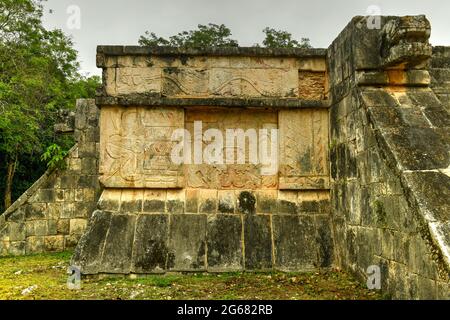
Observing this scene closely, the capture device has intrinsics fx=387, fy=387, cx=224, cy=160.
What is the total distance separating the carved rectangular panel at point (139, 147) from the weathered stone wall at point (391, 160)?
7.17ft

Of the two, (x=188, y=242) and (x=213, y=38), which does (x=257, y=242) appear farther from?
(x=213, y=38)

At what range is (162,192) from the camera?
5.25m

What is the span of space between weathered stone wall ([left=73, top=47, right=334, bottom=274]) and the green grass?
1.59 feet

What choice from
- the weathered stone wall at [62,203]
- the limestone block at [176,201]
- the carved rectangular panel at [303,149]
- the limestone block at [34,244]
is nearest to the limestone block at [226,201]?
the limestone block at [176,201]

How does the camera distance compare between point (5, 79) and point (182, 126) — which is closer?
point (182, 126)

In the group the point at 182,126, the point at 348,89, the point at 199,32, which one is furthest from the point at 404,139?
the point at 199,32

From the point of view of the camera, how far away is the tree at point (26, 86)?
13.4 m

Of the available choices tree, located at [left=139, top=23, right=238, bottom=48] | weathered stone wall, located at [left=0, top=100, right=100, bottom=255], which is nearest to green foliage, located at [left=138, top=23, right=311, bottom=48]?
tree, located at [left=139, top=23, right=238, bottom=48]

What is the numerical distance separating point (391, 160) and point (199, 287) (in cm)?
237

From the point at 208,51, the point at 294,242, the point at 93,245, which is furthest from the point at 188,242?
the point at 208,51

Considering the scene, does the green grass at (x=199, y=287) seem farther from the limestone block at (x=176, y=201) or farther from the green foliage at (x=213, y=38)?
the green foliage at (x=213, y=38)

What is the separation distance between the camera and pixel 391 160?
3.61m
